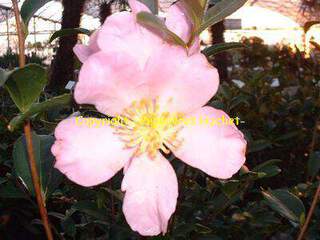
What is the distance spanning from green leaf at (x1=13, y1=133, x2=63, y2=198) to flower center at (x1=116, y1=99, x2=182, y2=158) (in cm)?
29

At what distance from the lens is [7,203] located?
74.3 inches

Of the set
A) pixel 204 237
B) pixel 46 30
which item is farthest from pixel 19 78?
pixel 46 30

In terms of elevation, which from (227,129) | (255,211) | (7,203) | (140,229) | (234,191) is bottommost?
(7,203)

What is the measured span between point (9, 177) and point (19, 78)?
1.81ft

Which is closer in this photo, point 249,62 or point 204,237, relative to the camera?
point 204,237

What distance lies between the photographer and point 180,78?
A: 604mm

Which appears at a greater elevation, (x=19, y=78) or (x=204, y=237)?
(x=19, y=78)

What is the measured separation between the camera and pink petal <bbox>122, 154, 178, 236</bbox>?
588 millimetres

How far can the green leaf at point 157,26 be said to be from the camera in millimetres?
537

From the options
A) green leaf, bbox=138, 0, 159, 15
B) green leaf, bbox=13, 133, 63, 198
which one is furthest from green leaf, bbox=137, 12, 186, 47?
green leaf, bbox=13, 133, 63, 198

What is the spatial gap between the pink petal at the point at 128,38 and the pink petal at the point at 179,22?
0.04 meters

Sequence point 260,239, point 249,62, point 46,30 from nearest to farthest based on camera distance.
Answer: point 260,239 < point 249,62 < point 46,30

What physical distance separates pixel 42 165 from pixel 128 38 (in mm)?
438

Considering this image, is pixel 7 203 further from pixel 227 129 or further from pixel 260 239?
pixel 227 129
